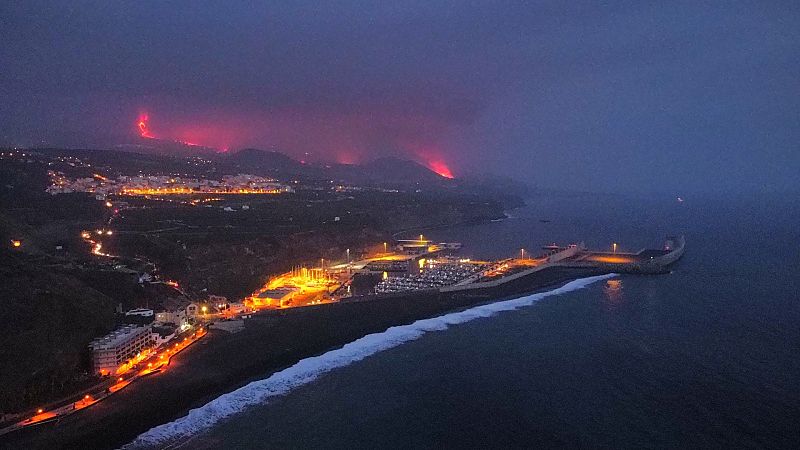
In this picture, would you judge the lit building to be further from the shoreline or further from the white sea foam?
the white sea foam

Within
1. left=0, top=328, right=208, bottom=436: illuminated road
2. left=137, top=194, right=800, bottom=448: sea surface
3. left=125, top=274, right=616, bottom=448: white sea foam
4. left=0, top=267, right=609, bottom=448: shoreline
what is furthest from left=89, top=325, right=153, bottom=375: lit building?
left=137, top=194, right=800, bottom=448: sea surface

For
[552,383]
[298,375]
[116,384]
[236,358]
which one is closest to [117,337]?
[116,384]

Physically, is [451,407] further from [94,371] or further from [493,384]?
[94,371]

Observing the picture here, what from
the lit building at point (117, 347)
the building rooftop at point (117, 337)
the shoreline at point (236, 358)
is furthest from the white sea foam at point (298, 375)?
the building rooftop at point (117, 337)

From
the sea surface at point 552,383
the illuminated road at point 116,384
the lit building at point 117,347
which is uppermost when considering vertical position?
the lit building at point 117,347

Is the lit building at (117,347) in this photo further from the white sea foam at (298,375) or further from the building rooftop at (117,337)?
the white sea foam at (298,375)

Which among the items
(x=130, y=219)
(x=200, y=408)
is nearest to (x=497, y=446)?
(x=200, y=408)
